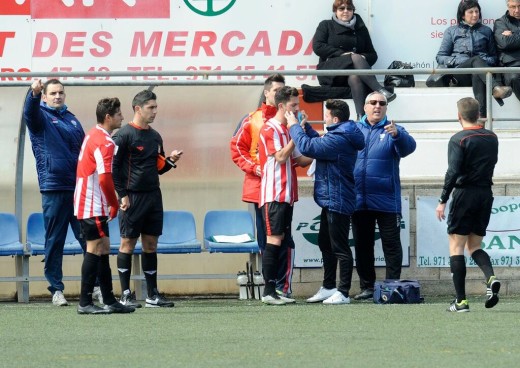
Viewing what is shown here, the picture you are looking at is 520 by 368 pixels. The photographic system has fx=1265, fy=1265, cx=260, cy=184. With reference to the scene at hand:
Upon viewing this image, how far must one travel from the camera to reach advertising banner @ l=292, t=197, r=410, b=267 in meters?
12.3

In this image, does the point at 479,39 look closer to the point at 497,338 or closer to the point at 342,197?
the point at 342,197

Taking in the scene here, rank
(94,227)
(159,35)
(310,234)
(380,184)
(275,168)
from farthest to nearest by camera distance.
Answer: (159,35)
(310,234)
(380,184)
(275,168)
(94,227)

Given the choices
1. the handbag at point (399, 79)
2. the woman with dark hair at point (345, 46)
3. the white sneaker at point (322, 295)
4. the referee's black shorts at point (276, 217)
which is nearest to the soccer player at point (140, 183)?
the referee's black shorts at point (276, 217)

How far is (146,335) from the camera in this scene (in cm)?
875

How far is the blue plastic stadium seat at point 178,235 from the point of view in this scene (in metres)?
11.9

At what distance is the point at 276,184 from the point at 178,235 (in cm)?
157

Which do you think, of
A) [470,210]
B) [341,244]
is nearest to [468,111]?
[470,210]

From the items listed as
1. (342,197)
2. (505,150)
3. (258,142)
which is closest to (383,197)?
(342,197)

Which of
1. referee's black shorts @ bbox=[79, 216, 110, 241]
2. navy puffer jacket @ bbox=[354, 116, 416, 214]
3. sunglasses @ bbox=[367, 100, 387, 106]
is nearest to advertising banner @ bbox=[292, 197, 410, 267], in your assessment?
navy puffer jacket @ bbox=[354, 116, 416, 214]

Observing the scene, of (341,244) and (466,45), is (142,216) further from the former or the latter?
(466,45)

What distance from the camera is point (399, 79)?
46.5 feet

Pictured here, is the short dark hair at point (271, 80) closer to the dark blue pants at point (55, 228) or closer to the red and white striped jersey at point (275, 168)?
the red and white striped jersey at point (275, 168)

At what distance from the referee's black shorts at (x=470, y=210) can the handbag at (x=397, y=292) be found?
3.80ft

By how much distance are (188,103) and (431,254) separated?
2.86m
